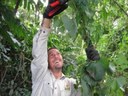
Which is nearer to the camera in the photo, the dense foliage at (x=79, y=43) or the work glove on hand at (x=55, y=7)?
the dense foliage at (x=79, y=43)

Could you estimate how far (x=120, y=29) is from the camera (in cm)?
406

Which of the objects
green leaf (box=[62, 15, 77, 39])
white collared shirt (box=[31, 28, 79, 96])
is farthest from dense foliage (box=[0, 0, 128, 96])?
white collared shirt (box=[31, 28, 79, 96])

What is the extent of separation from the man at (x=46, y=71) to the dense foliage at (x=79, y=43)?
141 mm

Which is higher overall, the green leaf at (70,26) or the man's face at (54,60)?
the green leaf at (70,26)

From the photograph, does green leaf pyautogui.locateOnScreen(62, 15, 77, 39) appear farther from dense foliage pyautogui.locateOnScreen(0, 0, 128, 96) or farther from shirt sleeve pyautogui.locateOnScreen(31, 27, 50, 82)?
shirt sleeve pyautogui.locateOnScreen(31, 27, 50, 82)

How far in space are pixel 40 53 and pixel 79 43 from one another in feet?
0.99

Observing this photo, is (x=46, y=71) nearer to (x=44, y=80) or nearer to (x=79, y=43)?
(x=44, y=80)

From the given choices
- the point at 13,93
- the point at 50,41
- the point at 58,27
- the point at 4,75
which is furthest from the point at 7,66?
the point at 58,27

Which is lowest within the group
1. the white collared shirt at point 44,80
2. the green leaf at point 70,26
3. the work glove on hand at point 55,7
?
the white collared shirt at point 44,80

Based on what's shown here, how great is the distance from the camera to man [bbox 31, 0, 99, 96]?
2.20m

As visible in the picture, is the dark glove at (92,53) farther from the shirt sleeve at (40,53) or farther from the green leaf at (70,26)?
the shirt sleeve at (40,53)

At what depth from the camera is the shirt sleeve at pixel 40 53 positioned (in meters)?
2.19

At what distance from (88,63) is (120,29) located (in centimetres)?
264

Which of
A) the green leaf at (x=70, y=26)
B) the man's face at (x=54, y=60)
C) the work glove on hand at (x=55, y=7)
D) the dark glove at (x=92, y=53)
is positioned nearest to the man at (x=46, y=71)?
the man's face at (x=54, y=60)
